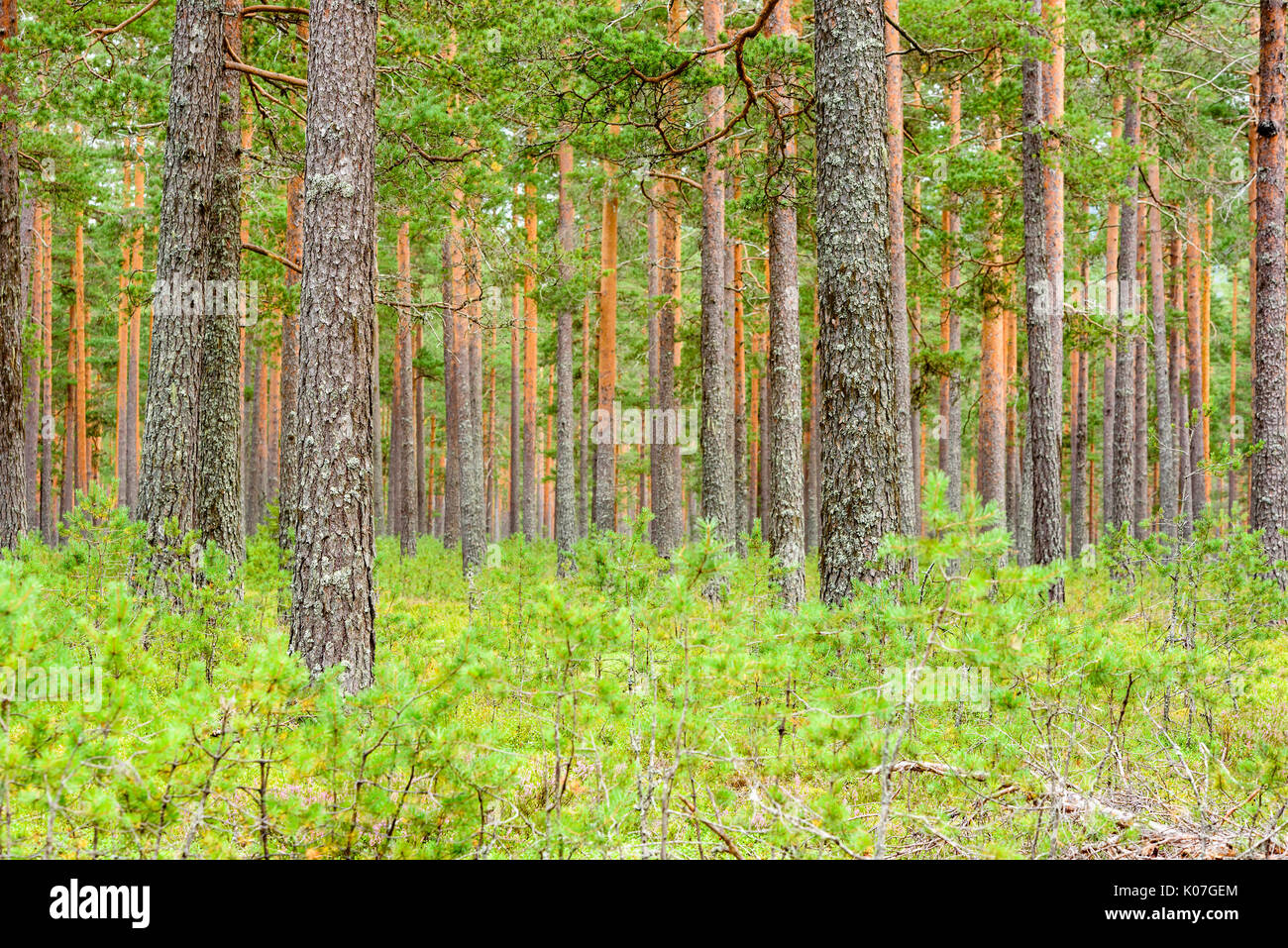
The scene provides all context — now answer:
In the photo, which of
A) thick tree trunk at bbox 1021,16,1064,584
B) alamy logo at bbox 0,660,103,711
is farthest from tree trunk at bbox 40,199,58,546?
alamy logo at bbox 0,660,103,711

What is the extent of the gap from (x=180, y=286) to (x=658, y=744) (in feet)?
19.0

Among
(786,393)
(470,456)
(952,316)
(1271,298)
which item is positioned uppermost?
(952,316)

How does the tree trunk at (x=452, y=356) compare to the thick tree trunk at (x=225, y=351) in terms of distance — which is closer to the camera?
the thick tree trunk at (x=225, y=351)

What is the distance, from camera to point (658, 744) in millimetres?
3613

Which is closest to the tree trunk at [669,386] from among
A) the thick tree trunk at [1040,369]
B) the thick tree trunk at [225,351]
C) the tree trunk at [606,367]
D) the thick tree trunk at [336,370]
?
the tree trunk at [606,367]

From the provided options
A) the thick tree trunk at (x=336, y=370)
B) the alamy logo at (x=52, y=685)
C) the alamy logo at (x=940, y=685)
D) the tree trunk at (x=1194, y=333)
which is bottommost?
the alamy logo at (x=940, y=685)

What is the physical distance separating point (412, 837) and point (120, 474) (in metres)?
24.0

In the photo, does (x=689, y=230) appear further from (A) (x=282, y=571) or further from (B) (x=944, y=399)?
(A) (x=282, y=571)

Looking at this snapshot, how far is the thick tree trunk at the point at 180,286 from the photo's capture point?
6867mm

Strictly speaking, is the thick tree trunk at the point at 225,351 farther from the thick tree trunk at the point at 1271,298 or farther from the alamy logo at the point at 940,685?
the thick tree trunk at the point at 1271,298
